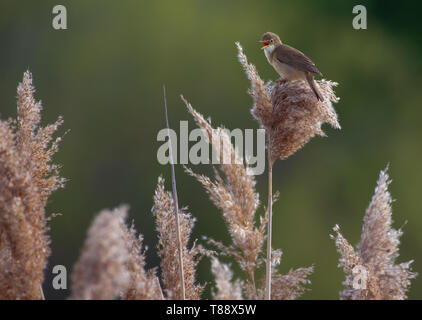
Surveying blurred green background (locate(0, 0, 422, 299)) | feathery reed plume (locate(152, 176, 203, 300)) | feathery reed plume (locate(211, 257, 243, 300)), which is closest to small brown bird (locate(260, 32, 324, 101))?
feathery reed plume (locate(152, 176, 203, 300))

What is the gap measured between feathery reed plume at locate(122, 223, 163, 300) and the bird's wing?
1368 mm

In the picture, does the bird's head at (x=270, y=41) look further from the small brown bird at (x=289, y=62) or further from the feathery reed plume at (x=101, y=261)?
the feathery reed plume at (x=101, y=261)

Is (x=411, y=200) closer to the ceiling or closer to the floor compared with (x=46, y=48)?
closer to the floor

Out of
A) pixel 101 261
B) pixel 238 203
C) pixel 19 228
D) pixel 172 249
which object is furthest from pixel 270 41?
pixel 101 261

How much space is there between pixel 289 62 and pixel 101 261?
2007 millimetres

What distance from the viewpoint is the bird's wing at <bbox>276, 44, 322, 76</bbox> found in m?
2.94

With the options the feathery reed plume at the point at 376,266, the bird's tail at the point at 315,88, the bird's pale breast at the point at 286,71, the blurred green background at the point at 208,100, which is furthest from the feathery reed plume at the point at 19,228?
the blurred green background at the point at 208,100

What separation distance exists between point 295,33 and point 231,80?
4.23 ft

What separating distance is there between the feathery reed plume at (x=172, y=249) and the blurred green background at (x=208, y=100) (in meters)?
4.47

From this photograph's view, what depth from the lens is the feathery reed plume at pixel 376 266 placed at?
6.21 feet

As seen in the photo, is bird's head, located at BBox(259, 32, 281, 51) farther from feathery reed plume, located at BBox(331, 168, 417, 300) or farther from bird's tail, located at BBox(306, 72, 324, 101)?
feathery reed plume, located at BBox(331, 168, 417, 300)

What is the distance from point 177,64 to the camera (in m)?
7.78
